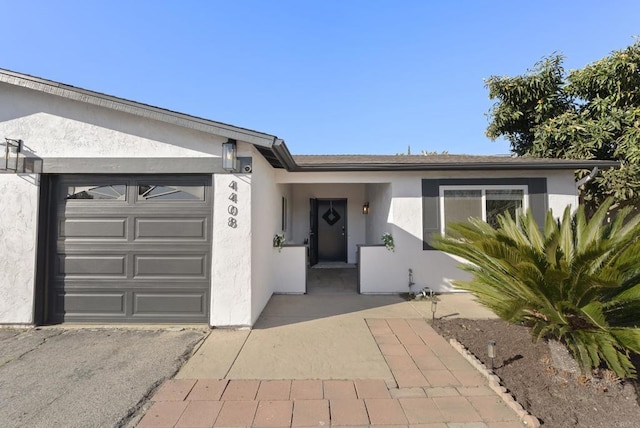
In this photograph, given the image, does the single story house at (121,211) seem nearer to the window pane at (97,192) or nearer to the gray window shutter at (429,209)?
the window pane at (97,192)

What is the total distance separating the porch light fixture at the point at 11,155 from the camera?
4.44 metres

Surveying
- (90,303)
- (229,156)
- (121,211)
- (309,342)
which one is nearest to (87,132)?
(121,211)

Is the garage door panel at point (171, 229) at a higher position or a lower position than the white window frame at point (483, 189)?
lower

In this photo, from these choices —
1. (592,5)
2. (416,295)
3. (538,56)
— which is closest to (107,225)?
(416,295)

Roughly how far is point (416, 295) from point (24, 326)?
681 cm

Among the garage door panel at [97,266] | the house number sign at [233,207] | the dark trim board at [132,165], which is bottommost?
the garage door panel at [97,266]

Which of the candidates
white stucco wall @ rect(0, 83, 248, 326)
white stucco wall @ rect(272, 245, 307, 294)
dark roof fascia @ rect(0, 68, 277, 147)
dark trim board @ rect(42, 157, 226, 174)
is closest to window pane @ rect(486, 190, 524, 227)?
white stucco wall @ rect(272, 245, 307, 294)

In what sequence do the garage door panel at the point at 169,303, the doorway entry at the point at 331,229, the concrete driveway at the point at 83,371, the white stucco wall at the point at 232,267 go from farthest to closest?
1. the doorway entry at the point at 331,229
2. the garage door panel at the point at 169,303
3. the white stucco wall at the point at 232,267
4. the concrete driveway at the point at 83,371

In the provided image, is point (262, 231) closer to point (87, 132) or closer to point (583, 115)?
point (87, 132)

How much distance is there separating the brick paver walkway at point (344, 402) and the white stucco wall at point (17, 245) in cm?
331

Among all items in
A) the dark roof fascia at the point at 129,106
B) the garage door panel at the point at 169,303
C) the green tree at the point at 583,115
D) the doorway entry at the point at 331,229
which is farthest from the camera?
the doorway entry at the point at 331,229

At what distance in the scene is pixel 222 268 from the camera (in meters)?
4.44

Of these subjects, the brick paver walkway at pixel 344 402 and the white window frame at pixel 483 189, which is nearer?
the brick paver walkway at pixel 344 402

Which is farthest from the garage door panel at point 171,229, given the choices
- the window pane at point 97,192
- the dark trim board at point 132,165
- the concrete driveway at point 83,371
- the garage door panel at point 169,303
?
the concrete driveway at point 83,371
